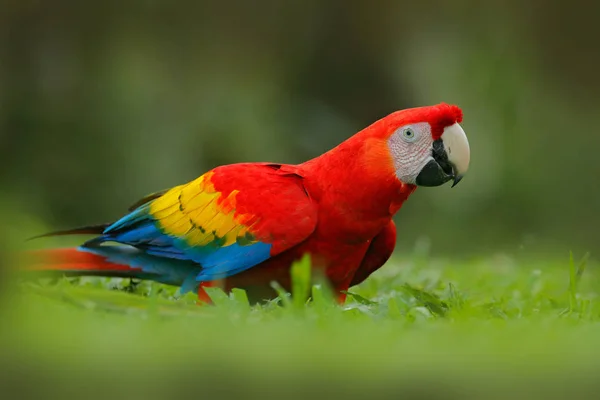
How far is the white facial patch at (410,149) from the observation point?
3.63 feet

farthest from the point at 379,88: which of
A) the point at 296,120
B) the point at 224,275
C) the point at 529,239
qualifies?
the point at 224,275

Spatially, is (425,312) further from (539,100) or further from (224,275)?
(539,100)

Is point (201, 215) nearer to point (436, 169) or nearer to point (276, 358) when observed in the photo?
point (436, 169)

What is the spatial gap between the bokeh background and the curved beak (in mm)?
1389

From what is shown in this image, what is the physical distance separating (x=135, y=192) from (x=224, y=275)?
1872 mm

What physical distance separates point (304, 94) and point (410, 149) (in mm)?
2438

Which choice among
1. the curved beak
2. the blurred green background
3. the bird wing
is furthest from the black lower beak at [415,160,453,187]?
the blurred green background

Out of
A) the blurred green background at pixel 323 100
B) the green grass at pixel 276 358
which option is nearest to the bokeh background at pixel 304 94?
the blurred green background at pixel 323 100

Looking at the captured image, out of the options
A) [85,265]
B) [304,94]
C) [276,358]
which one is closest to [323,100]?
[304,94]

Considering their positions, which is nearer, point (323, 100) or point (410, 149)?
point (410, 149)

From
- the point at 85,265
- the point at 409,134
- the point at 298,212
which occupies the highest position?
the point at 409,134

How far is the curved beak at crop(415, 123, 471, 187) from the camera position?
1122 mm

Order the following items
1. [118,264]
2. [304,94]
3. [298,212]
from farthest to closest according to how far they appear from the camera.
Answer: [304,94], [118,264], [298,212]

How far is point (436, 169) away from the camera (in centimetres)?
113
